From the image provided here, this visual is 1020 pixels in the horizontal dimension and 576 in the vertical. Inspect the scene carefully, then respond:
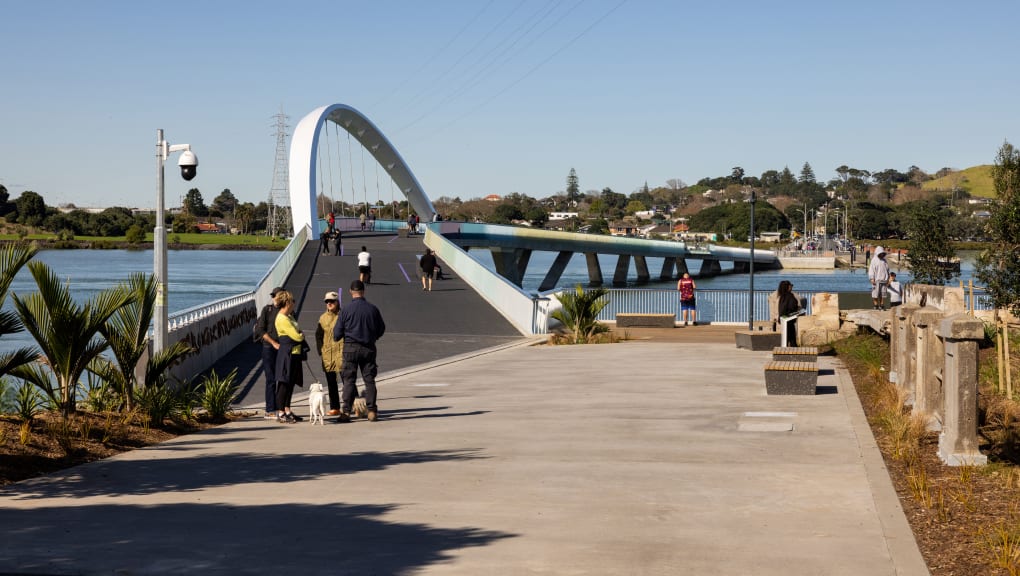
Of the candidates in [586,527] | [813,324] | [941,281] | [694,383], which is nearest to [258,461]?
[586,527]

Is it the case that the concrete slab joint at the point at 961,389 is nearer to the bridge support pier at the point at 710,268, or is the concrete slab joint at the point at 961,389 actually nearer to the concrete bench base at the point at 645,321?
the concrete bench base at the point at 645,321

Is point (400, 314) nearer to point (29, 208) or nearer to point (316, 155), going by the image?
point (316, 155)

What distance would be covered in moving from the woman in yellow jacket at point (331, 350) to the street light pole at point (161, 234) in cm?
220

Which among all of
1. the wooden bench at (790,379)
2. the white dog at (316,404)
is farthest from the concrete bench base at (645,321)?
the white dog at (316,404)

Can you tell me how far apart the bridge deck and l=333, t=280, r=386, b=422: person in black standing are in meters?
2.31

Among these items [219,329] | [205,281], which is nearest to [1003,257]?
[219,329]

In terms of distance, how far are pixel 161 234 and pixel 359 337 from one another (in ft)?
13.8

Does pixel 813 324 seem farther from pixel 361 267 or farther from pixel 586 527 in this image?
pixel 586 527

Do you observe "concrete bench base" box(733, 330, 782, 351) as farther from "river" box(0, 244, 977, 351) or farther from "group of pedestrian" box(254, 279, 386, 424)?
"river" box(0, 244, 977, 351)

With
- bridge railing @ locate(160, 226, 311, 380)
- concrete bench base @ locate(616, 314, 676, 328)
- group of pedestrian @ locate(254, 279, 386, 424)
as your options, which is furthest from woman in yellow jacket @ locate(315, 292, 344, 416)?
concrete bench base @ locate(616, 314, 676, 328)

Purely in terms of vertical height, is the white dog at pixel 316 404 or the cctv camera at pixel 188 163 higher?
the cctv camera at pixel 188 163

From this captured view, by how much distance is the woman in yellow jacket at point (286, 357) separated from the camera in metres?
13.4

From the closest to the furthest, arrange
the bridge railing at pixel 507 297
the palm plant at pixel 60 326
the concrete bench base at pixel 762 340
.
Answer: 1. the palm plant at pixel 60 326
2. the concrete bench base at pixel 762 340
3. the bridge railing at pixel 507 297

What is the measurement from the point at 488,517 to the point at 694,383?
31.7 ft
